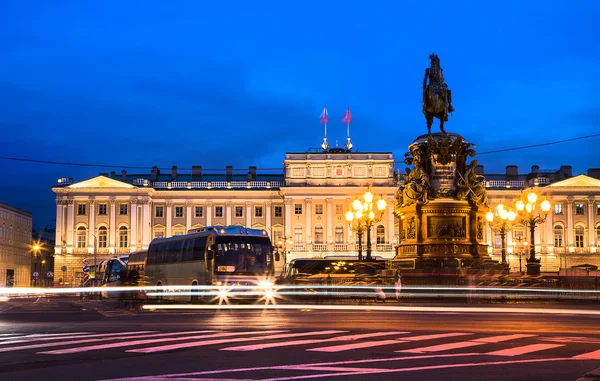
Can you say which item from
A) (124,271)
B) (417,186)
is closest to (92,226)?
(124,271)

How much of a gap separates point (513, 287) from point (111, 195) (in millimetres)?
78996

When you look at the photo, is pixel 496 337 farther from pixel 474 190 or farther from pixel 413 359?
pixel 474 190

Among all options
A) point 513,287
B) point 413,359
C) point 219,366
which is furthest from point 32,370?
point 513,287

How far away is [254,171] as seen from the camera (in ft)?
368

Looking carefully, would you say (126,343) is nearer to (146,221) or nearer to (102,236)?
(146,221)

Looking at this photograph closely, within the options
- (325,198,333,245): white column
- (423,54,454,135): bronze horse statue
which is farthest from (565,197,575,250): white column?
(423,54,454,135): bronze horse statue

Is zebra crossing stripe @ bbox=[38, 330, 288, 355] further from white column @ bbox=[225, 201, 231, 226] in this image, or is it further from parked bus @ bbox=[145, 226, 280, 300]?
white column @ bbox=[225, 201, 231, 226]

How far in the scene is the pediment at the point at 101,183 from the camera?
104 m

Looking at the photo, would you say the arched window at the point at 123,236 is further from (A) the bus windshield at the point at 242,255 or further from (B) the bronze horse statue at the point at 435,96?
(B) the bronze horse statue at the point at 435,96

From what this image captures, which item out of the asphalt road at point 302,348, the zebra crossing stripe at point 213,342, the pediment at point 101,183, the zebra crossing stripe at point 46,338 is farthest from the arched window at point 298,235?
the zebra crossing stripe at point 46,338

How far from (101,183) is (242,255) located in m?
71.5

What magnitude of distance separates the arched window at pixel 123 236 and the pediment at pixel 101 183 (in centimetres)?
533

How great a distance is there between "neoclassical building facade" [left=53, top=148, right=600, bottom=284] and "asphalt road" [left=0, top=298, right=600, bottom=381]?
266 ft

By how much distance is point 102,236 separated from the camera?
105m
